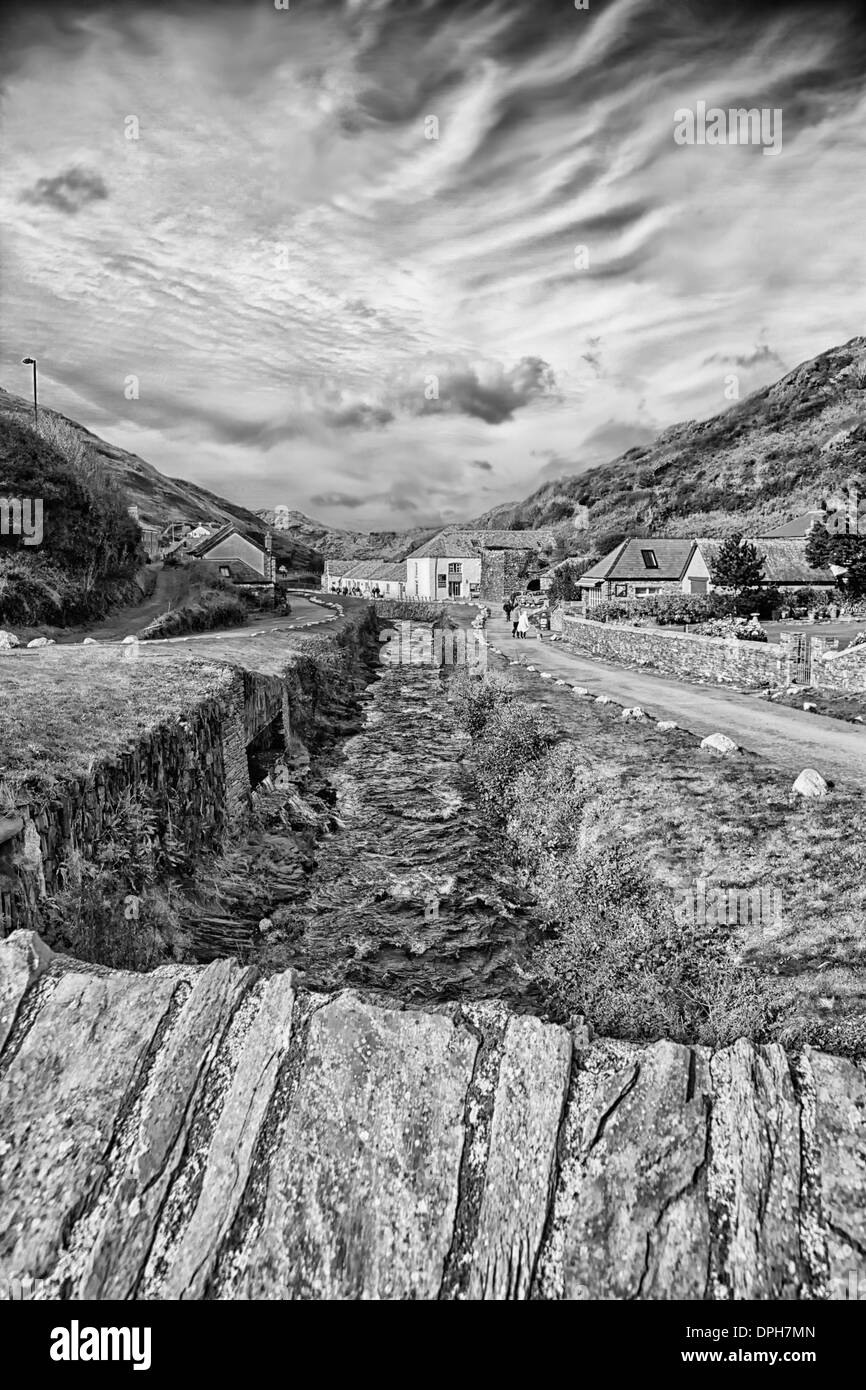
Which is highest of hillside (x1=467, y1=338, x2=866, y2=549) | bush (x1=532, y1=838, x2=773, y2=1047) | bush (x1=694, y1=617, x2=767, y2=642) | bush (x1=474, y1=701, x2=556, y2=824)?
hillside (x1=467, y1=338, x2=866, y2=549)

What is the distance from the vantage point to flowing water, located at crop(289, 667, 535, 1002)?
32.2ft

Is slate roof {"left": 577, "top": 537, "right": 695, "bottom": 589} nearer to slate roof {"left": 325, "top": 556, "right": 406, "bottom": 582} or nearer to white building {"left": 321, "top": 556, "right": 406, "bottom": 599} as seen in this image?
white building {"left": 321, "top": 556, "right": 406, "bottom": 599}

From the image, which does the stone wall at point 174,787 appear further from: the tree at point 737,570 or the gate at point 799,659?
the tree at point 737,570

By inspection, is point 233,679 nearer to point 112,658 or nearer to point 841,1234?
point 112,658

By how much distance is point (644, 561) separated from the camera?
66.4 meters

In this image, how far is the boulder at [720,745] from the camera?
1514cm

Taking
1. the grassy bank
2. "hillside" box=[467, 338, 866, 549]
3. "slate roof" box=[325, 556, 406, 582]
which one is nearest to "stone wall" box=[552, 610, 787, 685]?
the grassy bank

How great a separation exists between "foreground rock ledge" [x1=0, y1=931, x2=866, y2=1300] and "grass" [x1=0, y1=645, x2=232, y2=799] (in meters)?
4.27

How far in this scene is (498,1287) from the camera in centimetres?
341

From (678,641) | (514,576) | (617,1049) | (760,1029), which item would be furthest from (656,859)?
(514,576)

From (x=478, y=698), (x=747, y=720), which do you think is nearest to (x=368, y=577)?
(x=478, y=698)

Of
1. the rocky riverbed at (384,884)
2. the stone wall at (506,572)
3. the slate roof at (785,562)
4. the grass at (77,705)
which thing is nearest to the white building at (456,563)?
the stone wall at (506,572)

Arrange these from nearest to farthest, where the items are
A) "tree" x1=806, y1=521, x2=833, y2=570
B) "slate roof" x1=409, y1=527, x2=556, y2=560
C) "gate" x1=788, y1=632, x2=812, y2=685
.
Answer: "gate" x1=788, y1=632, x2=812, y2=685
"tree" x1=806, y1=521, x2=833, y2=570
"slate roof" x1=409, y1=527, x2=556, y2=560

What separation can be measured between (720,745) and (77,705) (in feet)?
40.6
